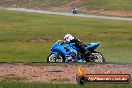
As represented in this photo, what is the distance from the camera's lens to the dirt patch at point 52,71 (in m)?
13.7

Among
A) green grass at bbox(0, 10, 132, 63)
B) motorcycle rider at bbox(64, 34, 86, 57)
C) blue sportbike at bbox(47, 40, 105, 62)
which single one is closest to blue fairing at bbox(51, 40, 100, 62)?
blue sportbike at bbox(47, 40, 105, 62)

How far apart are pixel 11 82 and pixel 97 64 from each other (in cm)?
430

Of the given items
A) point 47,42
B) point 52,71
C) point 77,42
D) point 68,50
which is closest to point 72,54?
point 68,50

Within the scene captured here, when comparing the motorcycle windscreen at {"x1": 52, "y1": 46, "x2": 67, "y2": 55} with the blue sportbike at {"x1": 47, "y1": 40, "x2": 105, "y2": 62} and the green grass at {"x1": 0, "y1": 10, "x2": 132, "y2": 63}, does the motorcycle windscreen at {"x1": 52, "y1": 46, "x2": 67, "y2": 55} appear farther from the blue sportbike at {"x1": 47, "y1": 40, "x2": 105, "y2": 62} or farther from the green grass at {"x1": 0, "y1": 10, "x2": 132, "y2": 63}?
the green grass at {"x1": 0, "y1": 10, "x2": 132, "y2": 63}

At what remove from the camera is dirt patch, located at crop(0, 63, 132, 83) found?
13727 millimetres

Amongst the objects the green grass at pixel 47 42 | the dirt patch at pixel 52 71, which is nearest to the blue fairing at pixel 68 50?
the green grass at pixel 47 42

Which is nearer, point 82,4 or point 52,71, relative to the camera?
point 52,71

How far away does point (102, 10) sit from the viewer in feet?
241

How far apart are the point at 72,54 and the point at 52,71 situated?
166 inches

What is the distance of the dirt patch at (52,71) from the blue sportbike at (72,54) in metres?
2.99

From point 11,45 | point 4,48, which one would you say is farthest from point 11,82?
point 11,45

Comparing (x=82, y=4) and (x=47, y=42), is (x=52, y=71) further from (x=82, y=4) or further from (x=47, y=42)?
(x=82, y=4)

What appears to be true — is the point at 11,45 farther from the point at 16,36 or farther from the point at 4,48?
the point at 16,36

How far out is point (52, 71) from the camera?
1486 cm
